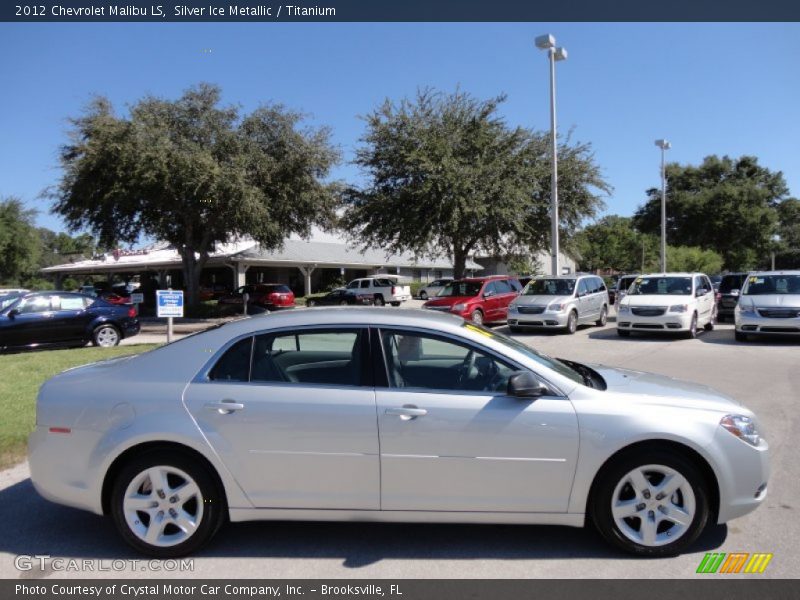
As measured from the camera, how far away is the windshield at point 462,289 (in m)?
20.0

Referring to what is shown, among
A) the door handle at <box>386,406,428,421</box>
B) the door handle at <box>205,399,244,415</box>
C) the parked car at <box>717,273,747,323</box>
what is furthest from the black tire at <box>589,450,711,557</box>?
the parked car at <box>717,273,747,323</box>

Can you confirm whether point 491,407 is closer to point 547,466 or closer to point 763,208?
point 547,466

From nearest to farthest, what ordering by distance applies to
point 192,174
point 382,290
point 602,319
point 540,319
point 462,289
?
point 540,319, point 602,319, point 462,289, point 192,174, point 382,290

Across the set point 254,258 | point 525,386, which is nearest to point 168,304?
point 525,386

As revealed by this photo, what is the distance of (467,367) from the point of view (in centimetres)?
396

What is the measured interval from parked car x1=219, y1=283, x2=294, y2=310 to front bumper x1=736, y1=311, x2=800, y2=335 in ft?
67.0

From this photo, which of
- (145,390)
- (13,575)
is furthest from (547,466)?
(13,575)

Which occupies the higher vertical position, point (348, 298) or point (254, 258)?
point (254, 258)

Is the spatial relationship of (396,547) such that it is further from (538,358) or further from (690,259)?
(690,259)

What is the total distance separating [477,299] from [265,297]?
44.4 feet

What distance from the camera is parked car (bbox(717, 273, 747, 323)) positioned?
20.4 metres

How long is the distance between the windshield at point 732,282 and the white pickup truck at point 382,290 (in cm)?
1760

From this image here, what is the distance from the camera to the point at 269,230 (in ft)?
90.3

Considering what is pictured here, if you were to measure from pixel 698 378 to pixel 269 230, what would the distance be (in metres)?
21.1
